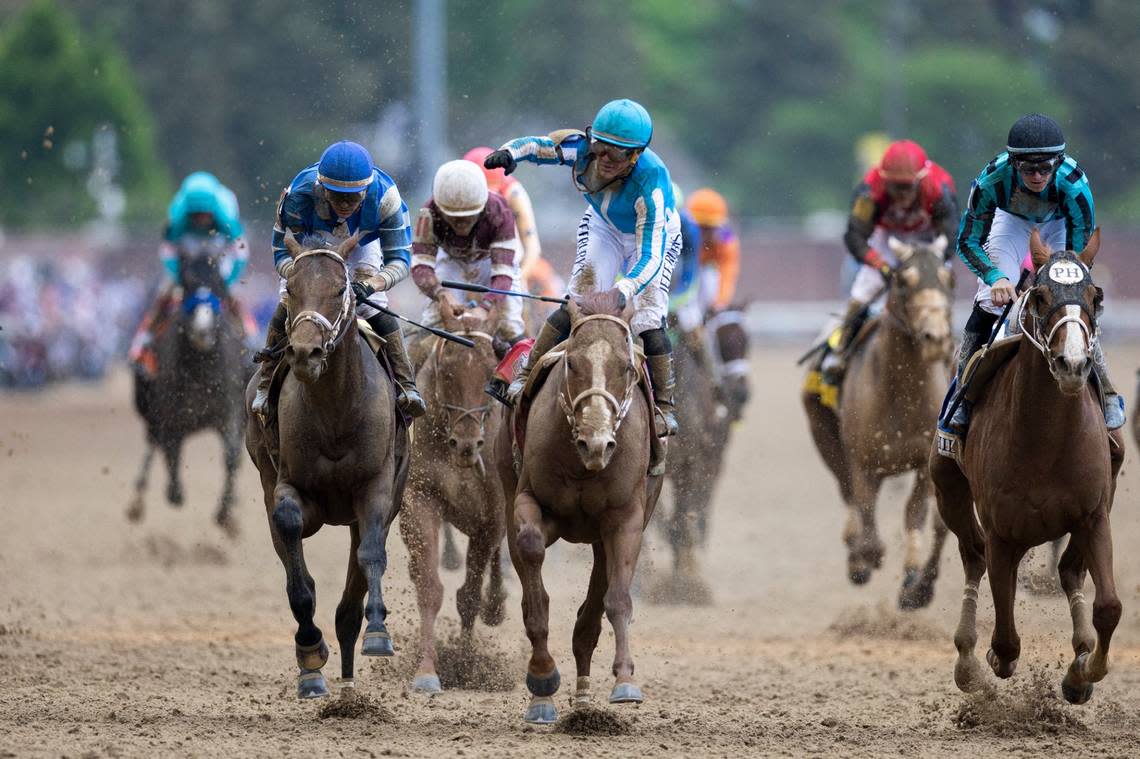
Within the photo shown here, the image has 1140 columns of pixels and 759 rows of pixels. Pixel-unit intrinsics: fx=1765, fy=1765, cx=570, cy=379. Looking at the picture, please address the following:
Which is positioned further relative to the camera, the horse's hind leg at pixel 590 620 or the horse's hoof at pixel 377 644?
the horse's hind leg at pixel 590 620

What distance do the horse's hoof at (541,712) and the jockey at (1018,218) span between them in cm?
258

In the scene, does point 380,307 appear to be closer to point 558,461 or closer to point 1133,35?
point 558,461

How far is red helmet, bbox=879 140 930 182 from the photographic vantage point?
12.8m

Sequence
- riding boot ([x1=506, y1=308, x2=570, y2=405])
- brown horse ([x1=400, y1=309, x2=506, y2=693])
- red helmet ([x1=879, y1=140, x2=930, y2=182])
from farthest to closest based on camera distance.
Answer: red helmet ([x1=879, y1=140, x2=930, y2=182]), brown horse ([x1=400, y1=309, x2=506, y2=693]), riding boot ([x1=506, y1=308, x2=570, y2=405])

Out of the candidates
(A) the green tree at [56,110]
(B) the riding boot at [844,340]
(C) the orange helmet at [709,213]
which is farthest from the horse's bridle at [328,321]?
(A) the green tree at [56,110]

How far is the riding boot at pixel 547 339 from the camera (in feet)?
29.8

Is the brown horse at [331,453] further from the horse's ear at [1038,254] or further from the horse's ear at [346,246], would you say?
the horse's ear at [1038,254]

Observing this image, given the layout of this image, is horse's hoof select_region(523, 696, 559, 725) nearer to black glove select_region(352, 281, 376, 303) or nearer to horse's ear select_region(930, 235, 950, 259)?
black glove select_region(352, 281, 376, 303)

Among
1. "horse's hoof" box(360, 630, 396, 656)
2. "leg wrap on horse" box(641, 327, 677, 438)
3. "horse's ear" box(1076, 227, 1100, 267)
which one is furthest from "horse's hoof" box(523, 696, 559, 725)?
"horse's ear" box(1076, 227, 1100, 267)

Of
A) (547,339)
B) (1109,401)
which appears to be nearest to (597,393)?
(547,339)

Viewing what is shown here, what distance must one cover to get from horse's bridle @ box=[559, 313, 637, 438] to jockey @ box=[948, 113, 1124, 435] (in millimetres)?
1864

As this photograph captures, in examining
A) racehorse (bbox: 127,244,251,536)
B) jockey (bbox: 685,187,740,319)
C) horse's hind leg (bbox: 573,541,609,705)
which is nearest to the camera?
horse's hind leg (bbox: 573,541,609,705)

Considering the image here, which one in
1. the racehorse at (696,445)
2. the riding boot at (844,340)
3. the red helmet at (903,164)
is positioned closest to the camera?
the red helmet at (903,164)

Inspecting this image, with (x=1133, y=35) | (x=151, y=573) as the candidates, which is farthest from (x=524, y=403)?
(x=1133, y=35)
